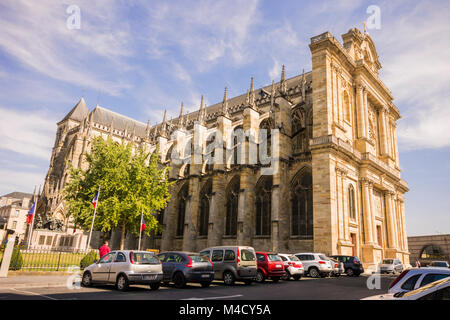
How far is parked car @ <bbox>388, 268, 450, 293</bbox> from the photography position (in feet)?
22.9

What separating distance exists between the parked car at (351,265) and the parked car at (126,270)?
1354 centimetres

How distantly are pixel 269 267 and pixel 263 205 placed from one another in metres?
13.1

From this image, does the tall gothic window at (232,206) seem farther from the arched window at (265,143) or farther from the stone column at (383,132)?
the stone column at (383,132)

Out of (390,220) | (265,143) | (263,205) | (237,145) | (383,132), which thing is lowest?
(390,220)

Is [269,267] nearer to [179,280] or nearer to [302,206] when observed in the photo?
[179,280]

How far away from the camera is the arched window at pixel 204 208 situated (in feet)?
104

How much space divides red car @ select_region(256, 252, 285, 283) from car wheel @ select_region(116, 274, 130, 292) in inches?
261

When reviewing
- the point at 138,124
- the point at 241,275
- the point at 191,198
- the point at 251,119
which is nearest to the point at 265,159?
the point at 251,119

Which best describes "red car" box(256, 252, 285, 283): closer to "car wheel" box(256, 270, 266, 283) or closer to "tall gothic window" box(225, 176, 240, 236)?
"car wheel" box(256, 270, 266, 283)

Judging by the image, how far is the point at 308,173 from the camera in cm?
2578

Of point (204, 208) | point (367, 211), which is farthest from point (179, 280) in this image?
point (204, 208)

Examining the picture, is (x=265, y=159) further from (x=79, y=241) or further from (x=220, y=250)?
(x=79, y=241)

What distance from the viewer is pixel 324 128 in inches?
974

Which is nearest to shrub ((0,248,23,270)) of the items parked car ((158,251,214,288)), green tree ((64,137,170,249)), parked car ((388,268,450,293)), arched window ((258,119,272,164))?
parked car ((158,251,214,288))
